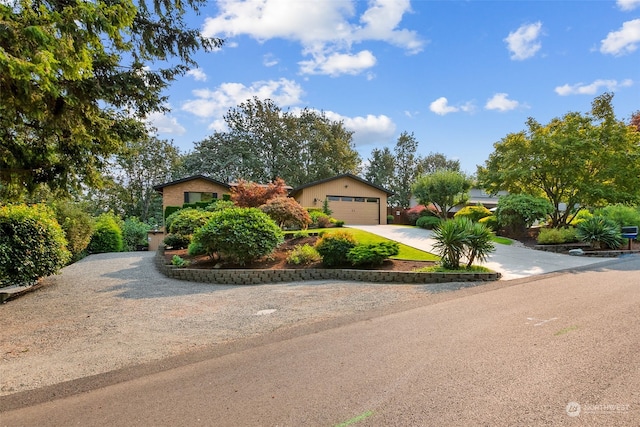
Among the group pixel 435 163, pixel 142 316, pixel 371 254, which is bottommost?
pixel 142 316

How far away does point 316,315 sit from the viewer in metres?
5.66

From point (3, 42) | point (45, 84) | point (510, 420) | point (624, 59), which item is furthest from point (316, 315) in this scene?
point (624, 59)

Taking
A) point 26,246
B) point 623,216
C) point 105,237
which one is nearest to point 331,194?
point 105,237

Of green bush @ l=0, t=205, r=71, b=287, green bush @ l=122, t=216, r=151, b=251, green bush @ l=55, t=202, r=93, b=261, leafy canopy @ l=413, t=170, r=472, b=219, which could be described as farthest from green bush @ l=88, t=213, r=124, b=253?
leafy canopy @ l=413, t=170, r=472, b=219

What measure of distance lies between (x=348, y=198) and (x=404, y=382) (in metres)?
23.6

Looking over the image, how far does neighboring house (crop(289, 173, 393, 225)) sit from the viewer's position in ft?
84.1

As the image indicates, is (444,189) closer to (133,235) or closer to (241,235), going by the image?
(241,235)

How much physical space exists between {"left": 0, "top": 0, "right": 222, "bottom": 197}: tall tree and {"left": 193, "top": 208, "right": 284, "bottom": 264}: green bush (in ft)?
11.5

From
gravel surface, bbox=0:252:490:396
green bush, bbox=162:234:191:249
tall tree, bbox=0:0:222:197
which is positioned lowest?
gravel surface, bbox=0:252:490:396

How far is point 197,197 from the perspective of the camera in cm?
2500

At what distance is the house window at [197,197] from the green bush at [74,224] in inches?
389

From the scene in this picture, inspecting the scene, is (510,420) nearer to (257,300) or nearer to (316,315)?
(316,315)

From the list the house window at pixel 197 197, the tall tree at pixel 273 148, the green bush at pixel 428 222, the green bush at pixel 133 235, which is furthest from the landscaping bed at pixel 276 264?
the tall tree at pixel 273 148

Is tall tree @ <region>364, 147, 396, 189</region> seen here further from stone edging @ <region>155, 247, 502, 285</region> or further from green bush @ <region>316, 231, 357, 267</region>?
stone edging @ <region>155, 247, 502, 285</region>
